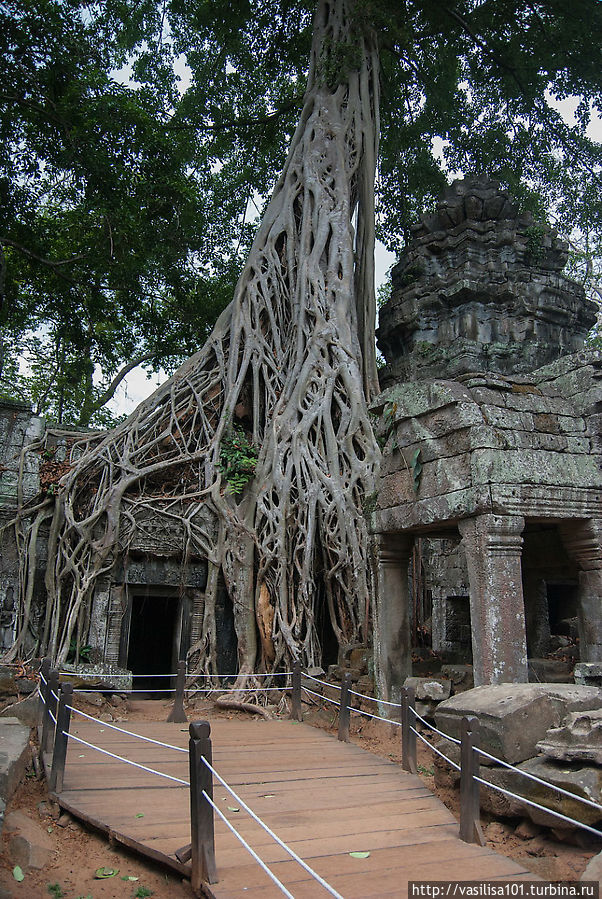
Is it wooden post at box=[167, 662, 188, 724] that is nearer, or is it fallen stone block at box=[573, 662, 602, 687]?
fallen stone block at box=[573, 662, 602, 687]

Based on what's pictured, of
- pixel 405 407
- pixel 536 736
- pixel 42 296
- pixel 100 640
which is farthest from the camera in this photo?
pixel 42 296

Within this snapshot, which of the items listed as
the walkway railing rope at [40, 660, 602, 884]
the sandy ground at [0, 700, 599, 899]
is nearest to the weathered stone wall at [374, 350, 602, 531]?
the walkway railing rope at [40, 660, 602, 884]

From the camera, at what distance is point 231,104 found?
13148mm

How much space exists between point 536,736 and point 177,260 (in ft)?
31.1

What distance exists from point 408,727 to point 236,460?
4782mm

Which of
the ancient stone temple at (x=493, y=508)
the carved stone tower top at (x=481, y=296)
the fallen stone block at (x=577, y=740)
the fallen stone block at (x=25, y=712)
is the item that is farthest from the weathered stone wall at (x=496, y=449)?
the carved stone tower top at (x=481, y=296)

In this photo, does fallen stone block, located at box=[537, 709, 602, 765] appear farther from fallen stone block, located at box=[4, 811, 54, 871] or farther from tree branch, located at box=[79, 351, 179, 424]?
tree branch, located at box=[79, 351, 179, 424]

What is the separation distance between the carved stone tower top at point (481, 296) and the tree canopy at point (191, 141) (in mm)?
2219

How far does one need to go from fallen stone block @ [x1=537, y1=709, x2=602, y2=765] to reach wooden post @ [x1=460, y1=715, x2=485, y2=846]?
0.31 m

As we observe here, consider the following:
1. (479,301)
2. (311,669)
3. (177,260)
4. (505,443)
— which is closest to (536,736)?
(505,443)

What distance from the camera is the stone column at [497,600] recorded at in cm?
400

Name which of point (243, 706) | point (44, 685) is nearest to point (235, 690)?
point (243, 706)

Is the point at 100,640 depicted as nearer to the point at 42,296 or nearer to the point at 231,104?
the point at 42,296

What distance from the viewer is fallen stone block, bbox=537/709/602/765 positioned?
2.73 m
